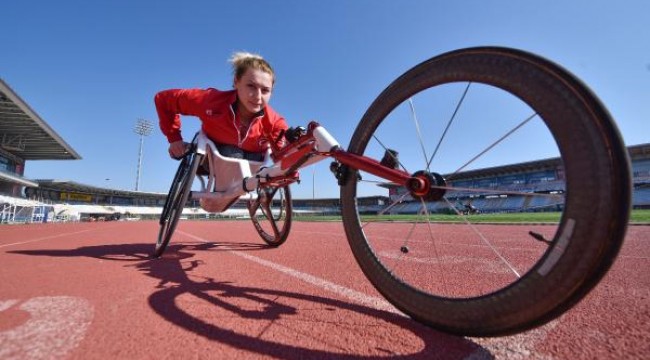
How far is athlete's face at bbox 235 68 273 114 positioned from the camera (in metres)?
3.07

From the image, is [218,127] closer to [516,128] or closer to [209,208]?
[209,208]

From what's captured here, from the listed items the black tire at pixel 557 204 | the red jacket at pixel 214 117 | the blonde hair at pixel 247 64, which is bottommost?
the black tire at pixel 557 204

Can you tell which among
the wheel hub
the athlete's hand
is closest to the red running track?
the wheel hub

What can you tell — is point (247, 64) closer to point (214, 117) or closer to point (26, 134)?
point (214, 117)

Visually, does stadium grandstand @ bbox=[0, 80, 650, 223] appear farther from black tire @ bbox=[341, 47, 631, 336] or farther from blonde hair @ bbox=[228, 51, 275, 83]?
black tire @ bbox=[341, 47, 631, 336]

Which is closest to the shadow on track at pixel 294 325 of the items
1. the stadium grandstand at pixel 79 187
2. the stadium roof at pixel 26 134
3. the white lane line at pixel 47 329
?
the white lane line at pixel 47 329

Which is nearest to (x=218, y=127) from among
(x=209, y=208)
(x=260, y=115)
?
(x=260, y=115)

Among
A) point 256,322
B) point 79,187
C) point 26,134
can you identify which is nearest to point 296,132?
point 256,322

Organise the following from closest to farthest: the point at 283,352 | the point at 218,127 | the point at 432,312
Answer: the point at 283,352
the point at 432,312
the point at 218,127

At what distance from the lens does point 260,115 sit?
3.38m

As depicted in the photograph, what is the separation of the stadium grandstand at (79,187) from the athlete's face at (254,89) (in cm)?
1803

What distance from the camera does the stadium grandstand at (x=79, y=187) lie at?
2884 centimetres

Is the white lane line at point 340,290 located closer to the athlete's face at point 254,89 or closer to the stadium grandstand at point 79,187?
the athlete's face at point 254,89

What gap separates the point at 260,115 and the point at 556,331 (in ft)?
9.90
